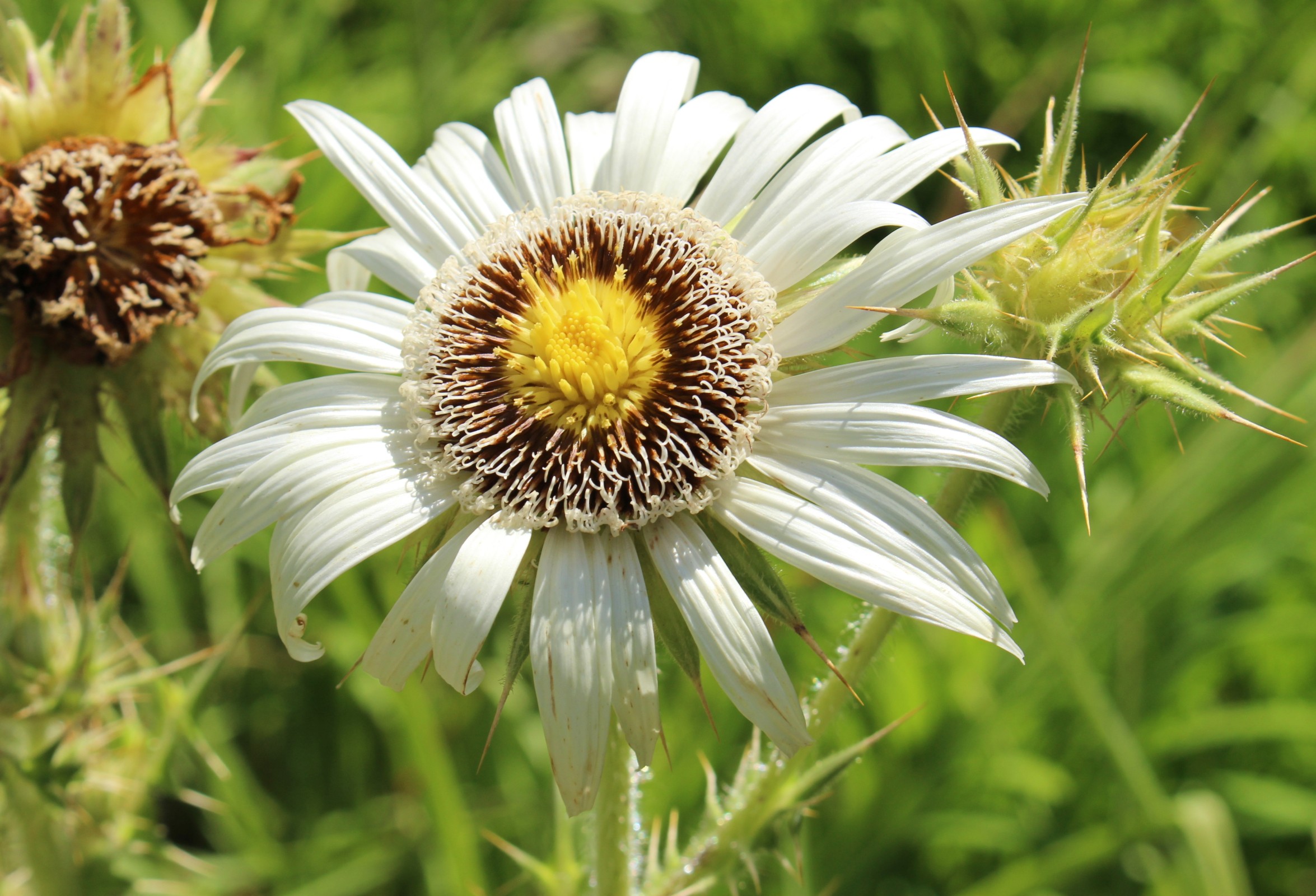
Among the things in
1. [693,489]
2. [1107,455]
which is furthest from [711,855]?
[1107,455]

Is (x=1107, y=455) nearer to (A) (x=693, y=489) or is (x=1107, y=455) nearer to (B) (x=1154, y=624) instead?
(B) (x=1154, y=624)

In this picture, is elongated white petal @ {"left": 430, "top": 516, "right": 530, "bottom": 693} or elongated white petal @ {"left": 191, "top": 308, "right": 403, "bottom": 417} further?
elongated white petal @ {"left": 191, "top": 308, "right": 403, "bottom": 417}

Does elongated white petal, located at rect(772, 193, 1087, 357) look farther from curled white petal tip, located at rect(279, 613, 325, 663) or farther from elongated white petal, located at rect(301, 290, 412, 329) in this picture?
curled white petal tip, located at rect(279, 613, 325, 663)

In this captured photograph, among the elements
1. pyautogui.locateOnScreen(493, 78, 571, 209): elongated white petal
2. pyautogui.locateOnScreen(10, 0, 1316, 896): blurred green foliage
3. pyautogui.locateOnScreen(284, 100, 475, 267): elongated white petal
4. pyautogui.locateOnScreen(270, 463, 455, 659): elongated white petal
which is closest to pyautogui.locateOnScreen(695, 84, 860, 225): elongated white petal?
pyautogui.locateOnScreen(493, 78, 571, 209): elongated white petal

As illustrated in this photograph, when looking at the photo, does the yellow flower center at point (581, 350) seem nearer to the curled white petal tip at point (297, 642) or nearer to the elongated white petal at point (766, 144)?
the elongated white petal at point (766, 144)

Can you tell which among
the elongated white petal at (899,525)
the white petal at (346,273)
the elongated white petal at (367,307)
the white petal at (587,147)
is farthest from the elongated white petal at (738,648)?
the white petal at (346,273)

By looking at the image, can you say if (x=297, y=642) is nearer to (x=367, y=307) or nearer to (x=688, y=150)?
(x=367, y=307)
